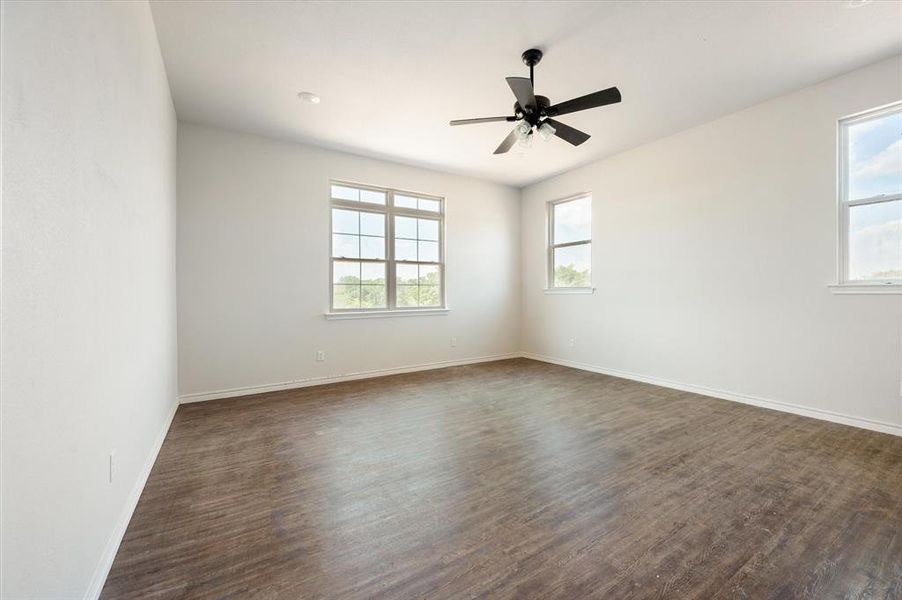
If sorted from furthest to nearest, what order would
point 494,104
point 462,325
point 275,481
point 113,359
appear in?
point 462,325 < point 494,104 < point 275,481 < point 113,359

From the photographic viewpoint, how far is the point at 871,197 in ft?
10.0

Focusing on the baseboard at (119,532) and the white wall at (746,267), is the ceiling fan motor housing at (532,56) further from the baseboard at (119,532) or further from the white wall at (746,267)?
the baseboard at (119,532)

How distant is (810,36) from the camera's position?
8.63 ft

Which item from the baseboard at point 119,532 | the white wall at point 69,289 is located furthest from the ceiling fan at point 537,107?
the baseboard at point 119,532

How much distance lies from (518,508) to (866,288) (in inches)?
135

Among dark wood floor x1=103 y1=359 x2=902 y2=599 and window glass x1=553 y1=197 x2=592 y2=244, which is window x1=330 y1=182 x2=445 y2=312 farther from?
dark wood floor x1=103 y1=359 x2=902 y2=599

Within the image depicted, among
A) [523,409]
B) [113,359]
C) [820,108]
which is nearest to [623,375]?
[523,409]

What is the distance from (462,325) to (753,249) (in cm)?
367

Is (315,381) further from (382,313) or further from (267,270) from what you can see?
(267,270)

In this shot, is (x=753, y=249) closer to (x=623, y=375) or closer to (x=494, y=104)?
(x=623, y=375)

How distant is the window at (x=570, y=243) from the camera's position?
17.9 feet

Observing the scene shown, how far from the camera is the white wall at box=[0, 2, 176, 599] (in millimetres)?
903

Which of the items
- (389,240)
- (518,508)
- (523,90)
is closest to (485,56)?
(523,90)

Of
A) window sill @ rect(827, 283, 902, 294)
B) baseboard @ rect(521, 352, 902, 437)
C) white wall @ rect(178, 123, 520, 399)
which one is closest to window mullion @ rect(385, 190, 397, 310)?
white wall @ rect(178, 123, 520, 399)
